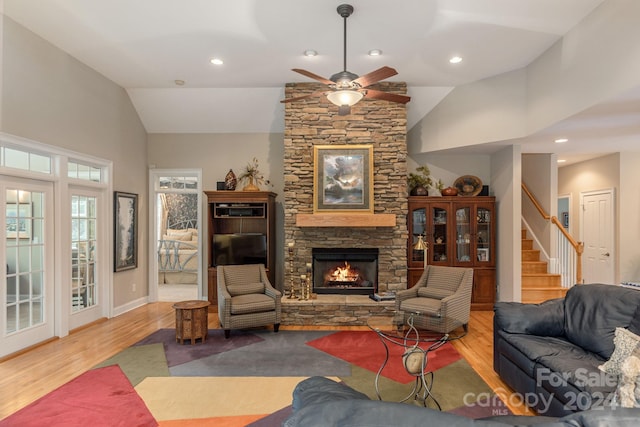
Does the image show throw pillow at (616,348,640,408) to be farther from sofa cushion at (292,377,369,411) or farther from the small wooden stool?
the small wooden stool

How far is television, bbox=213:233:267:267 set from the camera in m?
5.77

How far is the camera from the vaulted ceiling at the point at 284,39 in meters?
3.46

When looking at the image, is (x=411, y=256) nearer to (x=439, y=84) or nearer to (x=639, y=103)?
(x=439, y=84)

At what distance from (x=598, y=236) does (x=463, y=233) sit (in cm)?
285

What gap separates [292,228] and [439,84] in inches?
123

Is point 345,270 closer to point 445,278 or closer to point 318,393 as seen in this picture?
point 445,278

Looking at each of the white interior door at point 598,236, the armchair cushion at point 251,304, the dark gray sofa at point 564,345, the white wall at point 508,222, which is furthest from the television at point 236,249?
the white interior door at point 598,236

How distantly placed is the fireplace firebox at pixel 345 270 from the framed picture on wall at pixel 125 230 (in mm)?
2987

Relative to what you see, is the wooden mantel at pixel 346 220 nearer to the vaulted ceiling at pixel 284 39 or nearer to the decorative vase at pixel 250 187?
the decorative vase at pixel 250 187

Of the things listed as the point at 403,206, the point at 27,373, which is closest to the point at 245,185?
the point at 403,206

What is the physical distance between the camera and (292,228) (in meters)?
5.45

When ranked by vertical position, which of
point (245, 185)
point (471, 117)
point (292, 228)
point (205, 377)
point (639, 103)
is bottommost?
point (205, 377)

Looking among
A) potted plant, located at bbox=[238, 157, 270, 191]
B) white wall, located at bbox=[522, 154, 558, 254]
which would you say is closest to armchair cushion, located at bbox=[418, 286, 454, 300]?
white wall, located at bbox=[522, 154, 558, 254]

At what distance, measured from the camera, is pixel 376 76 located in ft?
10.5
